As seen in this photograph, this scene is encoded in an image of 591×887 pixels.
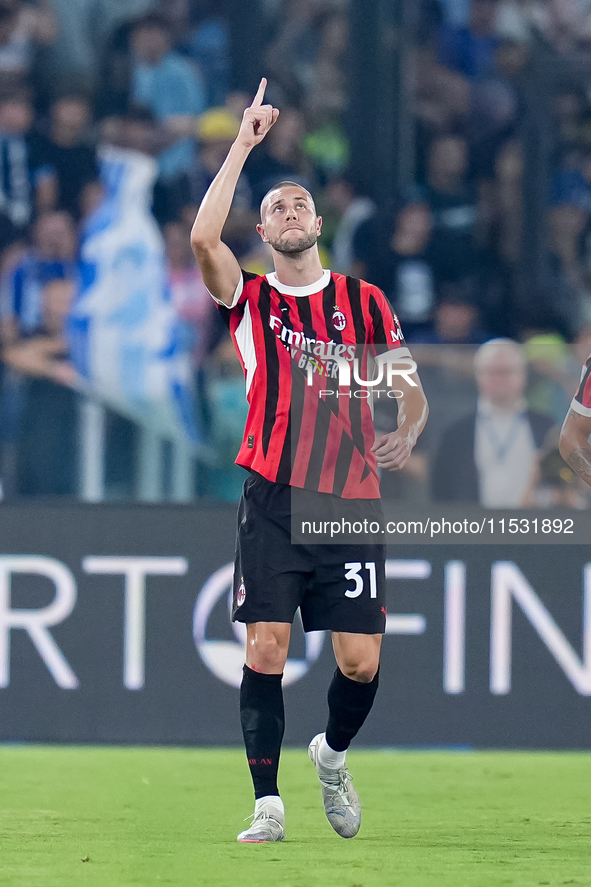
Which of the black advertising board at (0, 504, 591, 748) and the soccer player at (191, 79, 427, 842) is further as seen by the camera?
the black advertising board at (0, 504, 591, 748)

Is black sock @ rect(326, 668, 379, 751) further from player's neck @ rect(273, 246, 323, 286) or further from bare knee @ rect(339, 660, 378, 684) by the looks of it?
player's neck @ rect(273, 246, 323, 286)

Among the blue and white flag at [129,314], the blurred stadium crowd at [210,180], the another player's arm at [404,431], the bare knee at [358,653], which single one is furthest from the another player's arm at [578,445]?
the blue and white flag at [129,314]

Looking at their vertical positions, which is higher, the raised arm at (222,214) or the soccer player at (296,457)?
the raised arm at (222,214)

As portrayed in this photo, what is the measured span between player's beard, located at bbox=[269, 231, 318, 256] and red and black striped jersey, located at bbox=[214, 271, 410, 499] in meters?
0.12

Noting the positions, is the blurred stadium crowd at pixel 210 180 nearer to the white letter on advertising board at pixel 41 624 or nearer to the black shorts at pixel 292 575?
the white letter on advertising board at pixel 41 624

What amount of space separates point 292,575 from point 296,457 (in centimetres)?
34

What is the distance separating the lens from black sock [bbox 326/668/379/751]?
390cm

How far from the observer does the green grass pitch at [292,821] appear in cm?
323

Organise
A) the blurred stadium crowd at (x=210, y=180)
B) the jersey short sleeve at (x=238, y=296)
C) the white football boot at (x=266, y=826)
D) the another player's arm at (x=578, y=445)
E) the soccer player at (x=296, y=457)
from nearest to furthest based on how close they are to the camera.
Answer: the white football boot at (x=266, y=826), the soccer player at (x=296, y=457), the jersey short sleeve at (x=238, y=296), the another player's arm at (x=578, y=445), the blurred stadium crowd at (x=210, y=180)

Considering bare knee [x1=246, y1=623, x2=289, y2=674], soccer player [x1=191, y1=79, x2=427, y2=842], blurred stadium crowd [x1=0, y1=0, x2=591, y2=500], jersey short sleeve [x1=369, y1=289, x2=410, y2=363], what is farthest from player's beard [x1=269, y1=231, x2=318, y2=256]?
blurred stadium crowd [x1=0, y1=0, x2=591, y2=500]

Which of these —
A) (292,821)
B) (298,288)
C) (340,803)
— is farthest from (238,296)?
(292,821)

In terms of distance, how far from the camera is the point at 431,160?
7969mm

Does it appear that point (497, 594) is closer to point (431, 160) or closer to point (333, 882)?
point (333, 882)

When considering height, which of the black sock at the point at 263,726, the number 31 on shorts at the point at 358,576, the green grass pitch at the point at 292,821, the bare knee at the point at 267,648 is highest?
the number 31 on shorts at the point at 358,576
